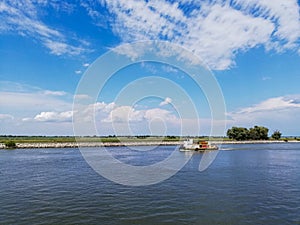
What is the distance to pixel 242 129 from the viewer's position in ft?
Answer: 505

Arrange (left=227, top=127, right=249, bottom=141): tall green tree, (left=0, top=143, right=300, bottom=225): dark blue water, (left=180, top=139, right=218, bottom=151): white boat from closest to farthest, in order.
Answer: (left=0, top=143, right=300, bottom=225): dark blue water → (left=180, top=139, right=218, bottom=151): white boat → (left=227, top=127, right=249, bottom=141): tall green tree

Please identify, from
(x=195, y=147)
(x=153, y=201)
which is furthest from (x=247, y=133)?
(x=153, y=201)

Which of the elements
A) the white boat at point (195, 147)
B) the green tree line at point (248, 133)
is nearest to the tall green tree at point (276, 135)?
the green tree line at point (248, 133)

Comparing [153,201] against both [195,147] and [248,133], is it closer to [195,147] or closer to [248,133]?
[195,147]

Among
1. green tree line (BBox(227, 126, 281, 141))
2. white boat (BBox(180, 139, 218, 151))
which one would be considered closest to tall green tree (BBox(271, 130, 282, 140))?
green tree line (BBox(227, 126, 281, 141))

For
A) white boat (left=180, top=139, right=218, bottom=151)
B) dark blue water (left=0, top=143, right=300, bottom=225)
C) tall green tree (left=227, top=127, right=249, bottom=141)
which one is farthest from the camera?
tall green tree (left=227, top=127, right=249, bottom=141)

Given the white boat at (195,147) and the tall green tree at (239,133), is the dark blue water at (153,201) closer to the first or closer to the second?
the white boat at (195,147)

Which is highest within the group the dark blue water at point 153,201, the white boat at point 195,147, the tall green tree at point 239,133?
the tall green tree at point 239,133

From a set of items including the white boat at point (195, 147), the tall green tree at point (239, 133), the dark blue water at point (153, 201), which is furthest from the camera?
the tall green tree at point (239, 133)

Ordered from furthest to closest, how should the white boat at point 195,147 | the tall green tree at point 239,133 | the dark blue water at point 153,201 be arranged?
1. the tall green tree at point 239,133
2. the white boat at point 195,147
3. the dark blue water at point 153,201

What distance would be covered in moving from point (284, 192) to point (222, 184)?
6.04 meters

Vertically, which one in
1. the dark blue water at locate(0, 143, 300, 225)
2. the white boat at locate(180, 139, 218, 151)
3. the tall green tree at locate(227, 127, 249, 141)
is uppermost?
the tall green tree at locate(227, 127, 249, 141)

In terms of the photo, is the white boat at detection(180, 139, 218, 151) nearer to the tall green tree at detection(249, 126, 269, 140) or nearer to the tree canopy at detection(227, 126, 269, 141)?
the tree canopy at detection(227, 126, 269, 141)

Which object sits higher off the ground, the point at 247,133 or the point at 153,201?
the point at 247,133
